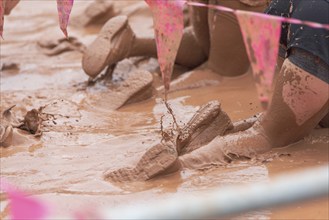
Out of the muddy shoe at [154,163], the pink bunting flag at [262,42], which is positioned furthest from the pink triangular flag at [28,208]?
the muddy shoe at [154,163]

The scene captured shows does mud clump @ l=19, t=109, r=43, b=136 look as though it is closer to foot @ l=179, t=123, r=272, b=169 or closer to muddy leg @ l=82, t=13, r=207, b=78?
muddy leg @ l=82, t=13, r=207, b=78

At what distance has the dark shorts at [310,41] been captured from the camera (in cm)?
256

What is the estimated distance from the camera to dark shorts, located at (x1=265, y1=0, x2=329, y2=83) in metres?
2.56

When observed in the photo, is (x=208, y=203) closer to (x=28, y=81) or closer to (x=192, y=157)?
(x=192, y=157)

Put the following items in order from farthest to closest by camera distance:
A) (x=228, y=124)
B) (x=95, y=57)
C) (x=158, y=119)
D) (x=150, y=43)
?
(x=150, y=43) < (x=95, y=57) < (x=158, y=119) < (x=228, y=124)

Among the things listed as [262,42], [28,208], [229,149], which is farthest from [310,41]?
[28,208]

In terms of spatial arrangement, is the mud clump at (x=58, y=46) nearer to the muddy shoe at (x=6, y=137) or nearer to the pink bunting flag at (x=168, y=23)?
the muddy shoe at (x=6, y=137)

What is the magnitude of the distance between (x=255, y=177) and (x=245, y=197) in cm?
161

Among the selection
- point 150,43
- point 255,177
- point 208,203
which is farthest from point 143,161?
point 150,43

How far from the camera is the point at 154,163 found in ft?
8.79

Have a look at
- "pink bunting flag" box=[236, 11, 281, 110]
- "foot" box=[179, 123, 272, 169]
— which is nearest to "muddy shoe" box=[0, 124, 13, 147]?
"foot" box=[179, 123, 272, 169]

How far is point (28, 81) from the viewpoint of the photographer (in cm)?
455

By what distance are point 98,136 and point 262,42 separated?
1967mm

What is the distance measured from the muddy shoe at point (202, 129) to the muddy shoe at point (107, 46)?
4.29 ft
